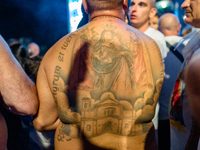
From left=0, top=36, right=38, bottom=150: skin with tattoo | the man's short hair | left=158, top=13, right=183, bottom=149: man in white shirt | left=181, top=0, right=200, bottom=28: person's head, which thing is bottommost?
left=158, top=13, right=183, bottom=149: man in white shirt

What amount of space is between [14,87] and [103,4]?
854mm

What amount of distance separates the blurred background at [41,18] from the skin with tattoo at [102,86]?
374cm

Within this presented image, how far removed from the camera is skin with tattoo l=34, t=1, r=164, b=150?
1.19m

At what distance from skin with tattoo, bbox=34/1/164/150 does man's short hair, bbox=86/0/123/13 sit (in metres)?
0.05

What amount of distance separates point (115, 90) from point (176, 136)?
90 centimetres

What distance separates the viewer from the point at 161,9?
6.74 metres

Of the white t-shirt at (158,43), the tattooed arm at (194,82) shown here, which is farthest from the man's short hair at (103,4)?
the white t-shirt at (158,43)

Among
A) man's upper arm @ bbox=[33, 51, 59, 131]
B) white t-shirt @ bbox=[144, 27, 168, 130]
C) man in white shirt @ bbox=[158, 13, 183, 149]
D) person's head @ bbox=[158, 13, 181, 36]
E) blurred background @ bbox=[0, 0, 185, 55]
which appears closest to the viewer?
man's upper arm @ bbox=[33, 51, 59, 131]

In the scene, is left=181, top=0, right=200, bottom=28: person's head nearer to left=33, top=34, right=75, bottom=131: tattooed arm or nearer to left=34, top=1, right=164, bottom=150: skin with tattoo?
left=34, top=1, right=164, bottom=150: skin with tattoo

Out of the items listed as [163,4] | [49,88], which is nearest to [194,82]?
[49,88]

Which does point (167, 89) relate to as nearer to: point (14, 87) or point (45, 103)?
point (45, 103)

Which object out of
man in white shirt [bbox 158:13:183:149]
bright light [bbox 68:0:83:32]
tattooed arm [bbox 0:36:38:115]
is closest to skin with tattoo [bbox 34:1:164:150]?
tattooed arm [bbox 0:36:38:115]

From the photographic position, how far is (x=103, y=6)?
1258 mm

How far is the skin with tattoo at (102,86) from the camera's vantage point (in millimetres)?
1192
